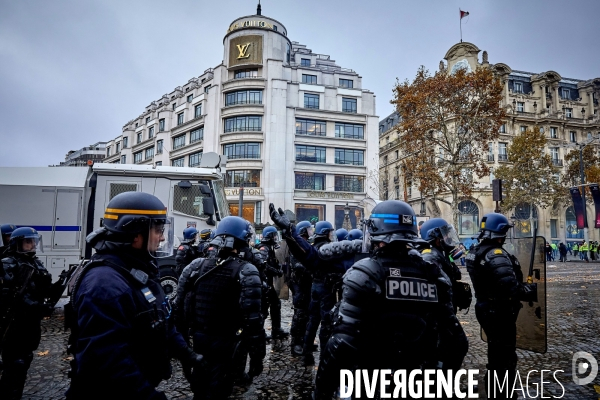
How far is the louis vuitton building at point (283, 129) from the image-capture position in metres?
38.7

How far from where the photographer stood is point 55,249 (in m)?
9.23

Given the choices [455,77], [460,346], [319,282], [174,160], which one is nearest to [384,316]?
[460,346]

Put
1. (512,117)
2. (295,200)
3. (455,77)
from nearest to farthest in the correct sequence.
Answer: (455,77)
(295,200)
(512,117)

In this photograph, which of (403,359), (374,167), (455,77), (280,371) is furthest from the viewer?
(374,167)

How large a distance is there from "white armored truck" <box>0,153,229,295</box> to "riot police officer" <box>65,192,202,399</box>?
24.0 ft

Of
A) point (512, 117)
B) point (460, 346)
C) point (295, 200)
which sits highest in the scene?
point (512, 117)

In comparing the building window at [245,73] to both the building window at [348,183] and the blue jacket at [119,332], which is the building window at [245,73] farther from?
the blue jacket at [119,332]

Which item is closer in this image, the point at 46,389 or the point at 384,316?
the point at 384,316

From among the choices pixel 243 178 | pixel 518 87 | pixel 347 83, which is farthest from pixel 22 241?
pixel 518 87

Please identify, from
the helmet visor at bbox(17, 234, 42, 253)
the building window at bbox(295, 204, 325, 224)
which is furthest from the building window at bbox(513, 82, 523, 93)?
the helmet visor at bbox(17, 234, 42, 253)

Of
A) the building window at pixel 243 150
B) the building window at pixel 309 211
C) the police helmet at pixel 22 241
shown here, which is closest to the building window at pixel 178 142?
the building window at pixel 243 150

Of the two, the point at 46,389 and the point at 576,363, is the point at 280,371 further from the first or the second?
the point at 576,363

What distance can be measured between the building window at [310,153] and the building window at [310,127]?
159 centimetres

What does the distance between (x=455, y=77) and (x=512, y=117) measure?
2371 cm
